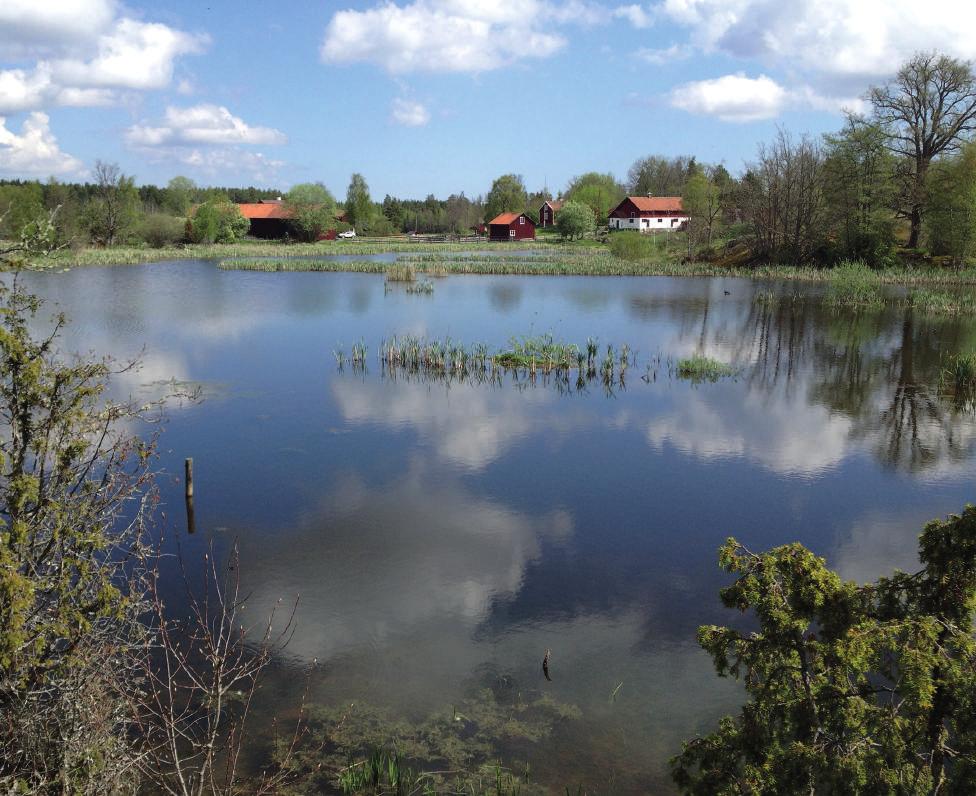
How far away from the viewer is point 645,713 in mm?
8305

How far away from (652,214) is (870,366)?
82654mm

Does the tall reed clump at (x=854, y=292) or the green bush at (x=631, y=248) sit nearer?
the tall reed clump at (x=854, y=292)

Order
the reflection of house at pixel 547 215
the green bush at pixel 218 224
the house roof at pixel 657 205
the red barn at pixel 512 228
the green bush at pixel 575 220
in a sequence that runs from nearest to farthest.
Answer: the green bush at pixel 218 224 → the green bush at pixel 575 220 → the house roof at pixel 657 205 → the red barn at pixel 512 228 → the reflection of house at pixel 547 215

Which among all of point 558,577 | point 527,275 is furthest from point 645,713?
point 527,275

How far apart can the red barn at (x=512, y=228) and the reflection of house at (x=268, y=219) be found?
95.5ft

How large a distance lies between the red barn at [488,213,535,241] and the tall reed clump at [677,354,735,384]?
83.3 m

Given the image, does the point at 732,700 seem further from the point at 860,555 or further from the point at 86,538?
the point at 86,538

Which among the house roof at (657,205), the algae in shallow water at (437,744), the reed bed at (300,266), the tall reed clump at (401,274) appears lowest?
the algae in shallow water at (437,744)

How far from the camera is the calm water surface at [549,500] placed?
8.94 meters

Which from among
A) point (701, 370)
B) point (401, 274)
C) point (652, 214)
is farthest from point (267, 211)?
point (701, 370)

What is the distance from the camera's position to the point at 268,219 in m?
104

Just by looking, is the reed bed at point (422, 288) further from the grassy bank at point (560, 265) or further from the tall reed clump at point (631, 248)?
the tall reed clump at point (631, 248)

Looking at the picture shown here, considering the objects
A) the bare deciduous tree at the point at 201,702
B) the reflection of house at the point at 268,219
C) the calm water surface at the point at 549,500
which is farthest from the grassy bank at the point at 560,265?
the bare deciduous tree at the point at 201,702

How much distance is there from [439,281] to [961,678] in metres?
51.7
